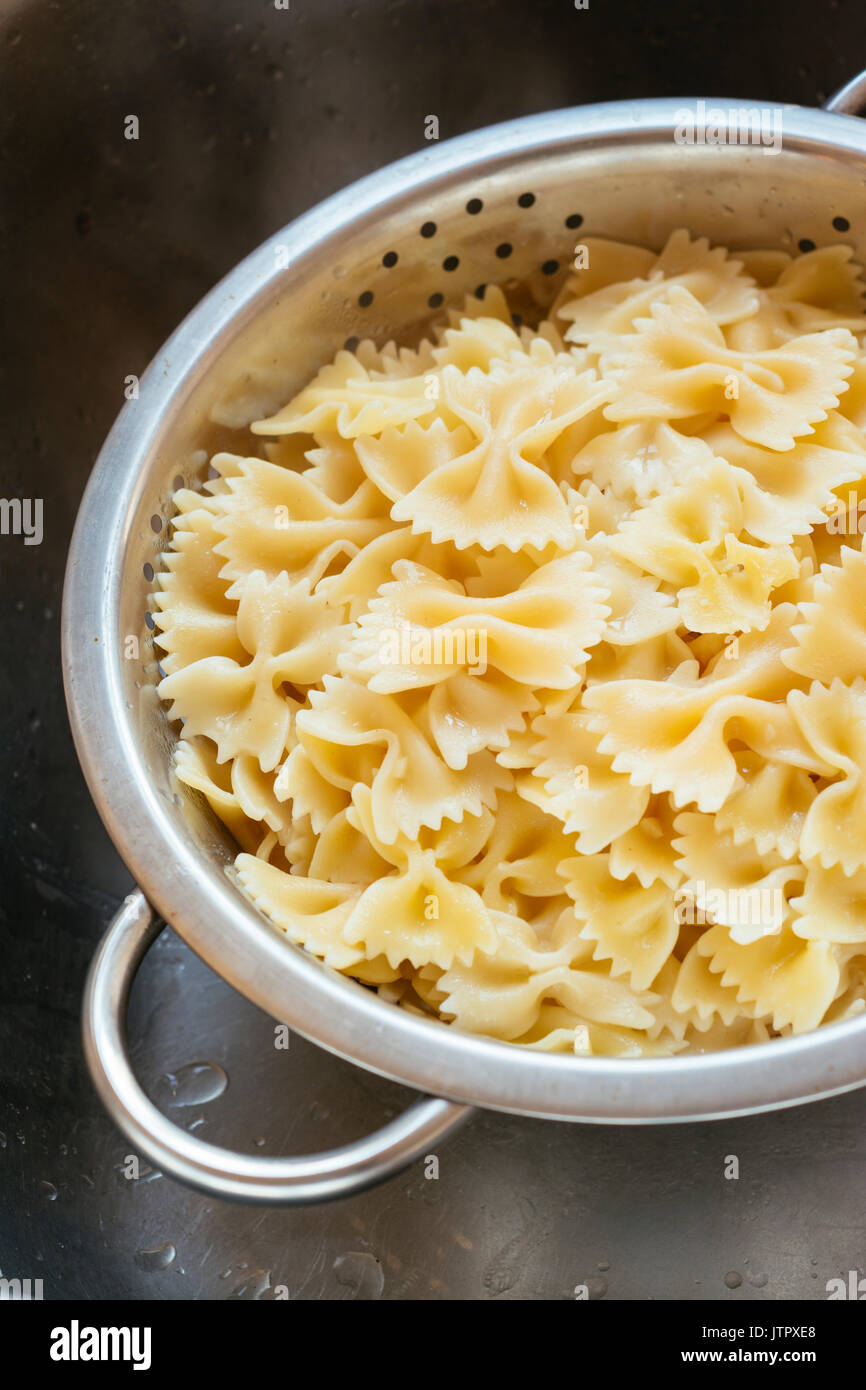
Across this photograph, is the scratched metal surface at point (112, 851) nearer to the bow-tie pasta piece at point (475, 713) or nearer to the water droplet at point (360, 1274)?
the water droplet at point (360, 1274)

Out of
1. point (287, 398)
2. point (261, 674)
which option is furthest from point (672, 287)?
point (261, 674)

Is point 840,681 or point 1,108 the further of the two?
point 1,108

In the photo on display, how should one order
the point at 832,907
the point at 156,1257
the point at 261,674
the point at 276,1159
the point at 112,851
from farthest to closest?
1. the point at 112,851
2. the point at 156,1257
3. the point at 261,674
4. the point at 832,907
5. the point at 276,1159

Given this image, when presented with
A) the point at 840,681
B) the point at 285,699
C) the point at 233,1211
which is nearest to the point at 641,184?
the point at 840,681

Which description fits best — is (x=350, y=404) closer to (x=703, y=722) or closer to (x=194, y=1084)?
(x=703, y=722)

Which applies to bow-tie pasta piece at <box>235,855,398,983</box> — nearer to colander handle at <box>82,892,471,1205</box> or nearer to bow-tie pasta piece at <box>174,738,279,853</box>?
bow-tie pasta piece at <box>174,738,279,853</box>

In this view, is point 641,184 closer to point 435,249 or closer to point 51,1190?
point 435,249

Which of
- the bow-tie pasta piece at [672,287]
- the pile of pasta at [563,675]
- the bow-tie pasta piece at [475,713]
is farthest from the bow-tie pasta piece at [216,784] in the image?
the bow-tie pasta piece at [672,287]
